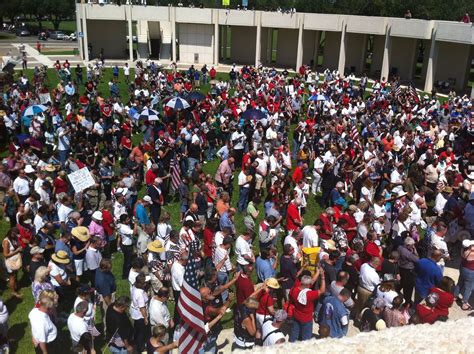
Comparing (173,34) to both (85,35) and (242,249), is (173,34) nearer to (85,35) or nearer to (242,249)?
(85,35)

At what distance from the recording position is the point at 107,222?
385 inches

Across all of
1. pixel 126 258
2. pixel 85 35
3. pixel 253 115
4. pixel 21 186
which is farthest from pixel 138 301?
pixel 85 35

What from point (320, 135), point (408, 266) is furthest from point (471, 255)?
point (320, 135)

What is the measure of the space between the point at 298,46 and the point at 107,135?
98.2 ft

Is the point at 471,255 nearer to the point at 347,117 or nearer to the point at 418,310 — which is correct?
Result: the point at 418,310

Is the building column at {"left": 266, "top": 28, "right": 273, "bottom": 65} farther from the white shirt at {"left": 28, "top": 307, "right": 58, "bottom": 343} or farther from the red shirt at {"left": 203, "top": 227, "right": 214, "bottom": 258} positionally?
the white shirt at {"left": 28, "top": 307, "right": 58, "bottom": 343}

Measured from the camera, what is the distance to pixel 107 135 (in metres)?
16.4

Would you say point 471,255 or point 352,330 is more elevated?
point 471,255

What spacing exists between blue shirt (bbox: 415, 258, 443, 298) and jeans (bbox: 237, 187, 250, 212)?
5.47m

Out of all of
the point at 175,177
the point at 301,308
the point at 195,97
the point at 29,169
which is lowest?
the point at 175,177

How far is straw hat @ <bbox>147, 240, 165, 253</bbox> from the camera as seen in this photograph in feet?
27.9

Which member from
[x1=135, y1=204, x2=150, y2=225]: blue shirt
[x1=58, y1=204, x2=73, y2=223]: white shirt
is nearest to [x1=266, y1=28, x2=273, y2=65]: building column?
[x1=135, y1=204, x2=150, y2=225]: blue shirt

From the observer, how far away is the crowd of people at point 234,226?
7246 millimetres

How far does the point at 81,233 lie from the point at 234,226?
355 centimetres
